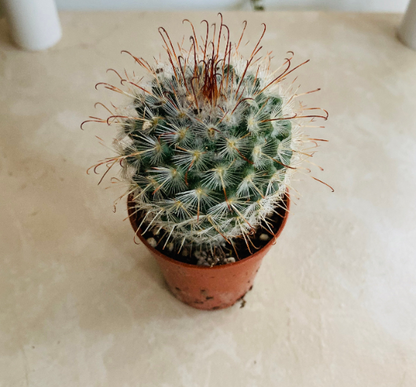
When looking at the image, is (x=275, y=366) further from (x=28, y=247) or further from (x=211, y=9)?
(x=211, y=9)

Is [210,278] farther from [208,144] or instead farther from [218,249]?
[208,144]

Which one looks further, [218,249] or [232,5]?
[232,5]

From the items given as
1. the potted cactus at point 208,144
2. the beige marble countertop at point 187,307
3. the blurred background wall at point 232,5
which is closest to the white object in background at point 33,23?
the beige marble countertop at point 187,307

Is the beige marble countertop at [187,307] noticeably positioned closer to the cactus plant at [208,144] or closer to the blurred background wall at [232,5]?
the cactus plant at [208,144]

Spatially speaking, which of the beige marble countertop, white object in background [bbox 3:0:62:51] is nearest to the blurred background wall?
white object in background [bbox 3:0:62:51]

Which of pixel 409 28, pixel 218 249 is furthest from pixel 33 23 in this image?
pixel 409 28

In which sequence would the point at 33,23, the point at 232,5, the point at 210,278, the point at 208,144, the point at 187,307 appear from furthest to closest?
the point at 232,5 < the point at 33,23 < the point at 187,307 < the point at 210,278 < the point at 208,144

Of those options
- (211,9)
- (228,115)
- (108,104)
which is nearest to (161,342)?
(228,115)
